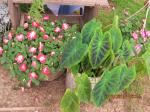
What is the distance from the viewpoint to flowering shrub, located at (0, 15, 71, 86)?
10.1ft

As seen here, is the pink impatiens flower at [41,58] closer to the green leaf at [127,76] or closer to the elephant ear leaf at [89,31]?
the elephant ear leaf at [89,31]

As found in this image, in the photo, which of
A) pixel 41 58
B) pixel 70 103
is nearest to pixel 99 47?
pixel 70 103

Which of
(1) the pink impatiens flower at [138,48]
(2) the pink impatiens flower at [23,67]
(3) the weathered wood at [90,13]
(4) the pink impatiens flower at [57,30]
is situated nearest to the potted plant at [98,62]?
(1) the pink impatiens flower at [138,48]

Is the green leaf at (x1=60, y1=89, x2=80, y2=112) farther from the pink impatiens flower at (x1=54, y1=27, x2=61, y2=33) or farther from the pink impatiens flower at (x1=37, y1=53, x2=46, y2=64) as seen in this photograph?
the pink impatiens flower at (x1=54, y1=27, x2=61, y2=33)

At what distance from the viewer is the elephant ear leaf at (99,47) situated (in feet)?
8.98

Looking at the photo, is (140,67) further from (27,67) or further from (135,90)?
(27,67)

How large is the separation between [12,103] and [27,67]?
0.36 m

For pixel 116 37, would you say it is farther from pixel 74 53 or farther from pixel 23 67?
pixel 23 67

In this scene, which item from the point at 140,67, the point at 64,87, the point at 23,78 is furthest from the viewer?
the point at 64,87

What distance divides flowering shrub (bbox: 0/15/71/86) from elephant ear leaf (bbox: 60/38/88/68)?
322mm

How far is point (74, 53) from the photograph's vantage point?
2.78m

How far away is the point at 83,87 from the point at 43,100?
0.64 meters

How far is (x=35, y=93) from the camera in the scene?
3.28m

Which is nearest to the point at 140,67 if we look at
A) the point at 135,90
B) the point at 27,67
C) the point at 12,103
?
the point at 135,90
